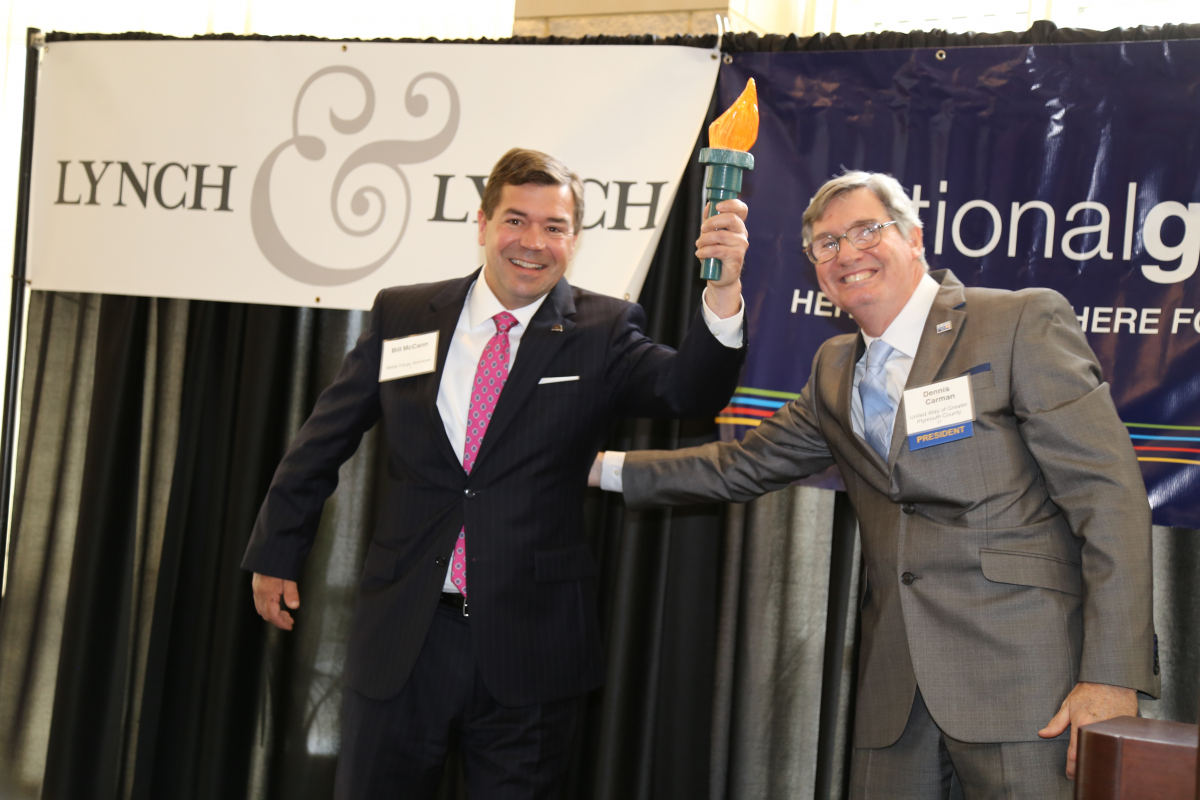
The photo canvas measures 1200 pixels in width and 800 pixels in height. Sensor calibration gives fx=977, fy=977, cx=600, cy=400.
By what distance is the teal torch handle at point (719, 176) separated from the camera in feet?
5.98

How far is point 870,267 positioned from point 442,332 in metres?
0.96

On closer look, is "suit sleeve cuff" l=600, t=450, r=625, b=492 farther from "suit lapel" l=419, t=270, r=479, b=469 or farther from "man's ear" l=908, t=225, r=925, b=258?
"man's ear" l=908, t=225, r=925, b=258

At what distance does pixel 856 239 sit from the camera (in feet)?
6.81

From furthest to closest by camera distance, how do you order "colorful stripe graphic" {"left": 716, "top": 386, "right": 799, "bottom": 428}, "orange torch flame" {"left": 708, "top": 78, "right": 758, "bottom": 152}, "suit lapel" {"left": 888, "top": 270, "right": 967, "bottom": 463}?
"colorful stripe graphic" {"left": 716, "top": 386, "right": 799, "bottom": 428} < "suit lapel" {"left": 888, "top": 270, "right": 967, "bottom": 463} < "orange torch flame" {"left": 708, "top": 78, "right": 758, "bottom": 152}

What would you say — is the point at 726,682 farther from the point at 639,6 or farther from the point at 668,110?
the point at 639,6

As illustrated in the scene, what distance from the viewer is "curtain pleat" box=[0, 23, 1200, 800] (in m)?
2.95

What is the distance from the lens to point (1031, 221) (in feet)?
8.71

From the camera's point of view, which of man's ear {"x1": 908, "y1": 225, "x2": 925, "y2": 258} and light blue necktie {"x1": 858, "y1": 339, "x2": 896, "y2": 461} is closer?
light blue necktie {"x1": 858, "y1": 339, "x2": 896, "y2": 461}

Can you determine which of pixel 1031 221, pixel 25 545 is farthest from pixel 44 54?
pixel 1031 221

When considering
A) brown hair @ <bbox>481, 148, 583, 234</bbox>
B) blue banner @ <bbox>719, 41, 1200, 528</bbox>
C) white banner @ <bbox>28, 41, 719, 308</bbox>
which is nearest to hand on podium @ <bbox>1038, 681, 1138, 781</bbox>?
blue banner @ <bbox>719, 41, 1200, 528</bbox>

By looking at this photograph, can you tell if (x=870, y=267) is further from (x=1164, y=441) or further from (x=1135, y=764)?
(x=1135, y=764)

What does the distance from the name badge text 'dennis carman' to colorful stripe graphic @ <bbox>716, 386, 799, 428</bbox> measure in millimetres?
918

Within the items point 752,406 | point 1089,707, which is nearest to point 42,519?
point 752,406

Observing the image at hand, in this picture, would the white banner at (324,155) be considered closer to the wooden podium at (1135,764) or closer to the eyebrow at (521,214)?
the eyebrow at (521,214)
